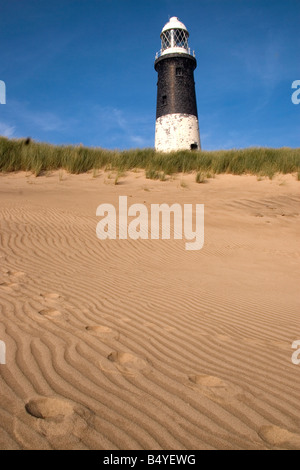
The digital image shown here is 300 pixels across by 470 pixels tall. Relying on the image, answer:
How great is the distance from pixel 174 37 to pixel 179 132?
23.6 ft

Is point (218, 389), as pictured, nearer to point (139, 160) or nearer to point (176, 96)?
point (139, 160)

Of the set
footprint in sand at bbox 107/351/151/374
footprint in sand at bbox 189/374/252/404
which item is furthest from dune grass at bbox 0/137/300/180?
footprint in sand at bbox 189/374/252/404

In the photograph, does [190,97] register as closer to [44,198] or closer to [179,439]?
[44,198]

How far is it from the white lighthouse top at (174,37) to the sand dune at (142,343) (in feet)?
65.1

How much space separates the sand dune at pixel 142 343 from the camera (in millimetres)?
1566

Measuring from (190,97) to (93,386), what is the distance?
22.6m

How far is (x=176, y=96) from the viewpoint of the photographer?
21312 mm

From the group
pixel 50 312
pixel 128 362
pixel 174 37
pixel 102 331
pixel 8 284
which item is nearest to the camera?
pixel 128 362

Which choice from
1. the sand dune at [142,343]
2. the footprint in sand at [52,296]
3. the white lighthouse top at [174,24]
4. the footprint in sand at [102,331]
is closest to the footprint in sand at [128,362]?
the sand dune at [142,343]

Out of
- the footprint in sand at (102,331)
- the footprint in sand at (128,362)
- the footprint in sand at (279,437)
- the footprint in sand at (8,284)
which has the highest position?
the footprint in sand at (8,284)

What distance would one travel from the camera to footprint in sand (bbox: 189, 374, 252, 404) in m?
1.90

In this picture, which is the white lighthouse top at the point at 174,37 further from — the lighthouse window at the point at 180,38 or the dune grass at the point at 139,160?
the dune grass at the point at 139,160

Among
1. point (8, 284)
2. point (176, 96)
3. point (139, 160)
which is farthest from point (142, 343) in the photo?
point (176, 96)

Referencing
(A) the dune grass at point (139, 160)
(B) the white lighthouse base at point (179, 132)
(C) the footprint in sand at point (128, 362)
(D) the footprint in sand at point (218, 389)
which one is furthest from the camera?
(B) the white lighthouse base at point (179, 132)
